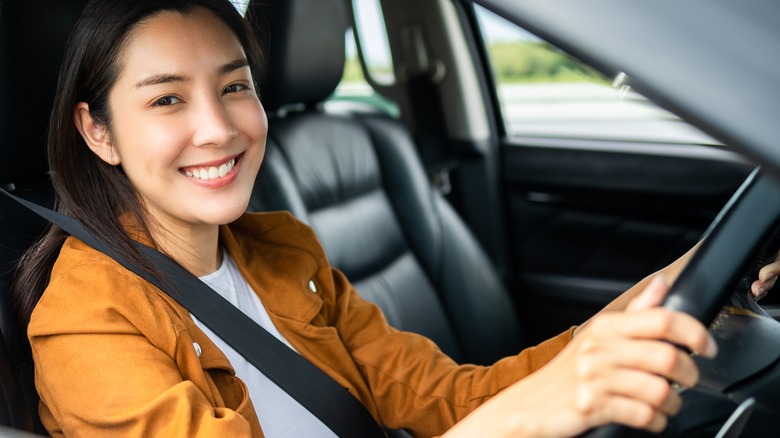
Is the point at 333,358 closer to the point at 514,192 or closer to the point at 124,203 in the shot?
the point at 124,203

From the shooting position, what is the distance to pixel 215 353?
4.13ft

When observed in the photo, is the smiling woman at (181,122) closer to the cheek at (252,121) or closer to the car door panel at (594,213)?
the cheek at (252,121)

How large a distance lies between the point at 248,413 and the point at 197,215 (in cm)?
31

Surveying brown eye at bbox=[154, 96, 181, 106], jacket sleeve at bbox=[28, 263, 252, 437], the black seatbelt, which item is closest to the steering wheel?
jacket sleeve at bbox=[28, 263, 252, 437]

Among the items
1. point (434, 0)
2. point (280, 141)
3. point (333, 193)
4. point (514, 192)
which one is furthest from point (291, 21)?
point (514, 192)

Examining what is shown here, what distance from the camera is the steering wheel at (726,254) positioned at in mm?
838

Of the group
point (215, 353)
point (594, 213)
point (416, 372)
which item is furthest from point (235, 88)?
point (594, 213)

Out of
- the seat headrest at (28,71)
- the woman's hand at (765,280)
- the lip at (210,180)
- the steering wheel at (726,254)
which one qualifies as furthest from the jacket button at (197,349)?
the woman's hand at (765,280)

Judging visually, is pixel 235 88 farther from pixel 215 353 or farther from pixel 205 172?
pixel 215 353

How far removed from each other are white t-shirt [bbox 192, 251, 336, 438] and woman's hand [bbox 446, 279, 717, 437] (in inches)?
23.6

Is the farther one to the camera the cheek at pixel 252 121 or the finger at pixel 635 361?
the cheek at pixel 252 121

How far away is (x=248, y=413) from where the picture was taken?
1.23 meters

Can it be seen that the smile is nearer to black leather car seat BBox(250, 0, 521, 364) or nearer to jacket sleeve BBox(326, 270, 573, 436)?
jacket sleeve BBox(326, 270, 573, 436)

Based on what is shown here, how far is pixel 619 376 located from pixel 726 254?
0.62ft
